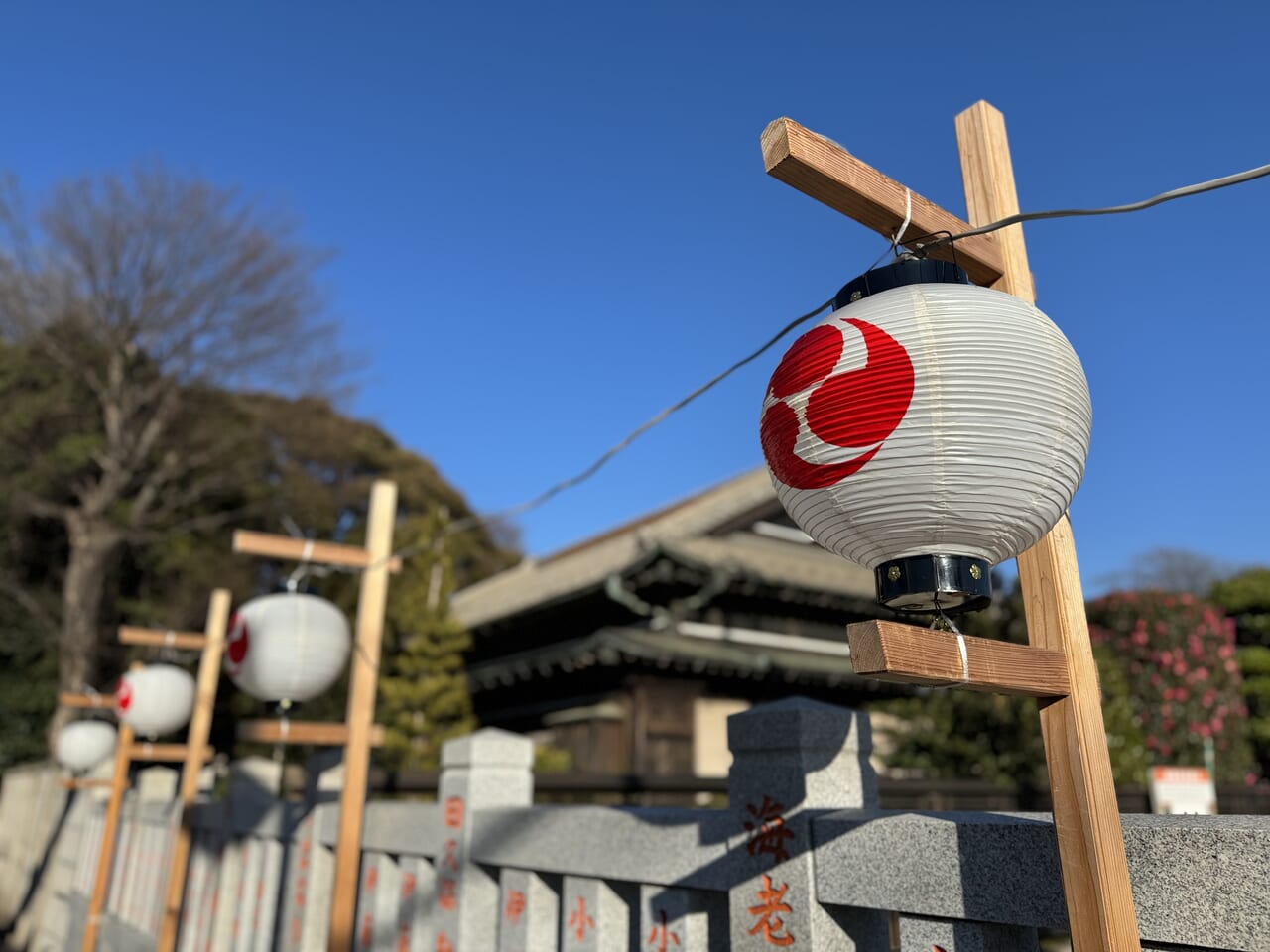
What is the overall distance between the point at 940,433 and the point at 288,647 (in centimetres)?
406

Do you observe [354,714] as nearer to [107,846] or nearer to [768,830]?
[768,830]

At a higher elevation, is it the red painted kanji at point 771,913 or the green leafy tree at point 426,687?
the green leafy tree at point 426,687

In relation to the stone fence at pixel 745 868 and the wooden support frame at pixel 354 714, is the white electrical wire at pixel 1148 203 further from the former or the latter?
the wooden support frame at pixel 354 714

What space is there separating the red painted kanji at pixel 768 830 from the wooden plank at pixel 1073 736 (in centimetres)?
85

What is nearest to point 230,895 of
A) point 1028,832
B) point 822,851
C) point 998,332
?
point 822,851

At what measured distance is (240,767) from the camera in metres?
6.26

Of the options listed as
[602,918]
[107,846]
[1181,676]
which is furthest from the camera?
[1181,676]

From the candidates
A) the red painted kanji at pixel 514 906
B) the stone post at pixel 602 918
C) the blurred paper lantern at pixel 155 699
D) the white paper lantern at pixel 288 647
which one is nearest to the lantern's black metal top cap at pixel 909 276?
the stone post at pixel 602 918

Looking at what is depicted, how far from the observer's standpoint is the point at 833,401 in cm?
154

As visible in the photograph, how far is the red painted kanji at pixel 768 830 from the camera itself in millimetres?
2225

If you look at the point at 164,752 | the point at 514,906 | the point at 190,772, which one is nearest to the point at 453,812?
the point at 514,906

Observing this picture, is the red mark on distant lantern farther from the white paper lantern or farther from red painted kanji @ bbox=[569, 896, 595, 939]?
red painted kanji @ bbox=[569, 896, 595, 939]

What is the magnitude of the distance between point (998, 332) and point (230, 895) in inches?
246

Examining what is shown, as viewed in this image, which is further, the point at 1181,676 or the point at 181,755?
the point at 1181,676
